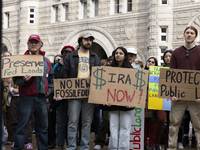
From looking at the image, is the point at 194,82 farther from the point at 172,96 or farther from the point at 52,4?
the point at 52,4

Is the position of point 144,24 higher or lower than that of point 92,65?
higher

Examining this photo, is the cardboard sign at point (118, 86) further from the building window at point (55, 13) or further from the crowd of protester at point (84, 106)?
the building window at point (55, 13)

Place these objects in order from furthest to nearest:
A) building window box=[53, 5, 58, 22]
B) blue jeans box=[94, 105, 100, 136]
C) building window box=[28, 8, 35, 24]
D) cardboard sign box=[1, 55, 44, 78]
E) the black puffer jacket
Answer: building window box=[28, 8, 35, 24], building window box=[53, 5, 58, 22], blue jeans box=[94, 105, 100, 136], the black puffer jacket, cardboard sign box=[1, 55, 44, 78]

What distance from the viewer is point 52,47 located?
80.4 feet

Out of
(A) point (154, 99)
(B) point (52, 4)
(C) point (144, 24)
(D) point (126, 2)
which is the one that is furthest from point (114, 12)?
(A) point (154, 99)

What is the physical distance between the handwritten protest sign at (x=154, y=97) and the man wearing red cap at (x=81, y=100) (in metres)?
1.38

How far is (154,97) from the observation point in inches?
289

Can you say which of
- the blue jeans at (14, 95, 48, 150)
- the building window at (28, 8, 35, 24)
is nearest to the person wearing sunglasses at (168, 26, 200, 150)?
the blue jeans at (14, 95, 48, 150)

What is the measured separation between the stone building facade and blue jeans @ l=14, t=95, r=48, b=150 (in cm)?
1367

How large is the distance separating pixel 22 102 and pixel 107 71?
154 centimetres

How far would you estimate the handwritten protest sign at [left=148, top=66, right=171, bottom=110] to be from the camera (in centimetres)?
723

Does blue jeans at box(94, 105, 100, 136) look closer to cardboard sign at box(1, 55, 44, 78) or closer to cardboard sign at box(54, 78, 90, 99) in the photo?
cardboard sign at box(54, 78, 90, 99)

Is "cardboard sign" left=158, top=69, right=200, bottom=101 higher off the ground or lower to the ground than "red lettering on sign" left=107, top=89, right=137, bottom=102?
higher

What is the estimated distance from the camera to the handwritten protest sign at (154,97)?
23.7 feet
